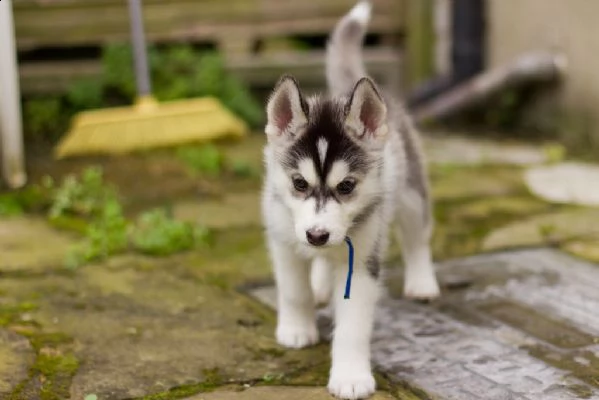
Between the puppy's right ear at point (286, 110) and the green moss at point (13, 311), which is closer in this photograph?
the puppy's right ear at point (286, 110)

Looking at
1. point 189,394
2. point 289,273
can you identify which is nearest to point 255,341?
point 289,273

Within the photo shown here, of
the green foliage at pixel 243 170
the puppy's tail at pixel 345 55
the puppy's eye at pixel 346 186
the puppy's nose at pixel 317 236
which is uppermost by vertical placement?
the puppy's tail at pixel 345 55

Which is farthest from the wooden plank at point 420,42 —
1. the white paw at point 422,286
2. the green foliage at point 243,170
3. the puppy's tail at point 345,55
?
the white paw at point 422,286

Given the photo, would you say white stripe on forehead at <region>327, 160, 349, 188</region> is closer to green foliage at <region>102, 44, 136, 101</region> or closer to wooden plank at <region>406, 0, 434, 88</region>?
green foliage at <region>102, 44, 136, 101</region>

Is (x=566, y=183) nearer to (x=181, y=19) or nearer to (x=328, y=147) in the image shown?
(x=328, y=147)

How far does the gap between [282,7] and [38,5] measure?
213cm

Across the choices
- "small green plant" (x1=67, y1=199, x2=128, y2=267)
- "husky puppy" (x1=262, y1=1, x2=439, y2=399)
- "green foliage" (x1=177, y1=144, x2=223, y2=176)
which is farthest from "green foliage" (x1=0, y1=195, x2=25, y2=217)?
"husky puppy" (x1=262, y1=1, x2=439, y2=399)

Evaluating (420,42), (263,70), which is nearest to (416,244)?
(263,70)

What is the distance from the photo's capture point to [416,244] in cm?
368

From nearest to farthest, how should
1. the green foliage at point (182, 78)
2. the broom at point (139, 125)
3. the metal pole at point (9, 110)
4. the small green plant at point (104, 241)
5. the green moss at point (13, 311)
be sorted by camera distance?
the green moss at point (13, 311), the small green plant at point (104, 241), the metal pole at point (9, 110), the broom at point (139, 125), the green foliage at point (182, 78)

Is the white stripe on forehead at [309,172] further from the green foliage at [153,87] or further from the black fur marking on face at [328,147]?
the green foliage at [153,87]

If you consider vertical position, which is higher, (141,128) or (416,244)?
(141,128)

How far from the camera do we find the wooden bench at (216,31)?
735cm

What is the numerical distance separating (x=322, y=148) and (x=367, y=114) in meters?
0.24
